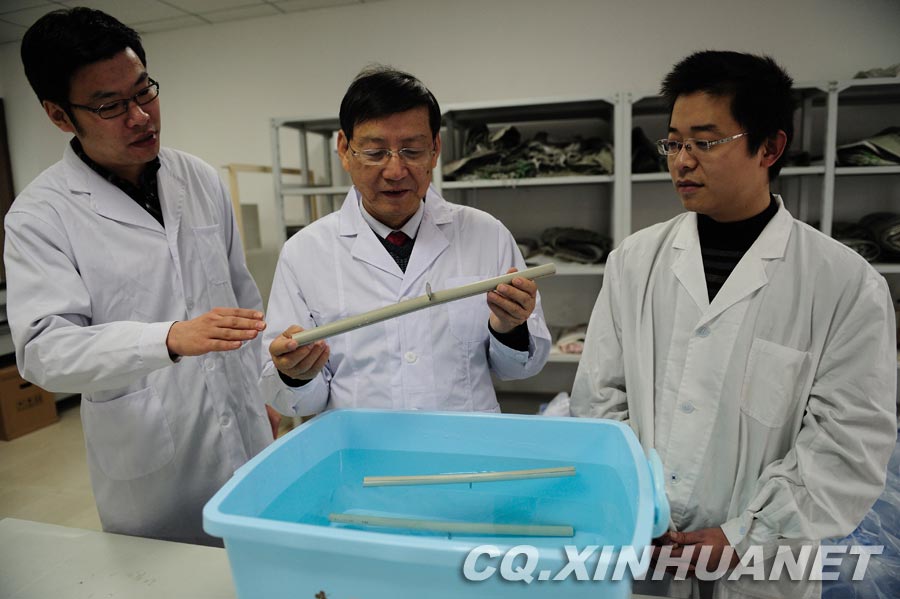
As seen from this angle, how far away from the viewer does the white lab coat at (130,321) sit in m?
0.99

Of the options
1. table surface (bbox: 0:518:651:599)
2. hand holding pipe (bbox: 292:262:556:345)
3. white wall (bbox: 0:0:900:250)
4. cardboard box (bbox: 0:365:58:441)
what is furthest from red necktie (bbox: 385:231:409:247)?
cardboard box (bbox: 0:365:58:441)

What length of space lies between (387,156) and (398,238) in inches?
7.5

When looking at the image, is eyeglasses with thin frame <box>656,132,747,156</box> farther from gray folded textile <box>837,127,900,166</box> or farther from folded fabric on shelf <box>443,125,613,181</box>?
gray folded textile <box>837,127,900,166</box>

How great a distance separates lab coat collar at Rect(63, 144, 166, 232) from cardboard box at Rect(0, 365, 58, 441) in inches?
107

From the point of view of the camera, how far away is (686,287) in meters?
1.00

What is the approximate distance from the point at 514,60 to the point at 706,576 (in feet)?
8.91

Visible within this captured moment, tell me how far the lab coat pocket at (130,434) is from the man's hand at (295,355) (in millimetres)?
400

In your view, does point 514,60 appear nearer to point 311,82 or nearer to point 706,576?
point 311,82

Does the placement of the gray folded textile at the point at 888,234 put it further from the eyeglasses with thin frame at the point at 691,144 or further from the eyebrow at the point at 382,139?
the eyebrow at the point at 382,139

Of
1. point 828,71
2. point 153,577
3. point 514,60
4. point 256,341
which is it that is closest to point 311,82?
point 514,60

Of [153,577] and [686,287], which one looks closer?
[153,577]

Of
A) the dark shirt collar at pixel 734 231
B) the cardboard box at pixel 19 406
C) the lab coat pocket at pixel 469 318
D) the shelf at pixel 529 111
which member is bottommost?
the cardboard box at pixel 19 406

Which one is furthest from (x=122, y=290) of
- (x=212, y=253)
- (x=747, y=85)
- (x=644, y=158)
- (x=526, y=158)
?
(x=644, y=158)

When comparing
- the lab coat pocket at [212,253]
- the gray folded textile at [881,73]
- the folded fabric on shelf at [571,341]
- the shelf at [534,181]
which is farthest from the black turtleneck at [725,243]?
the gray folded textile at [881,73]
